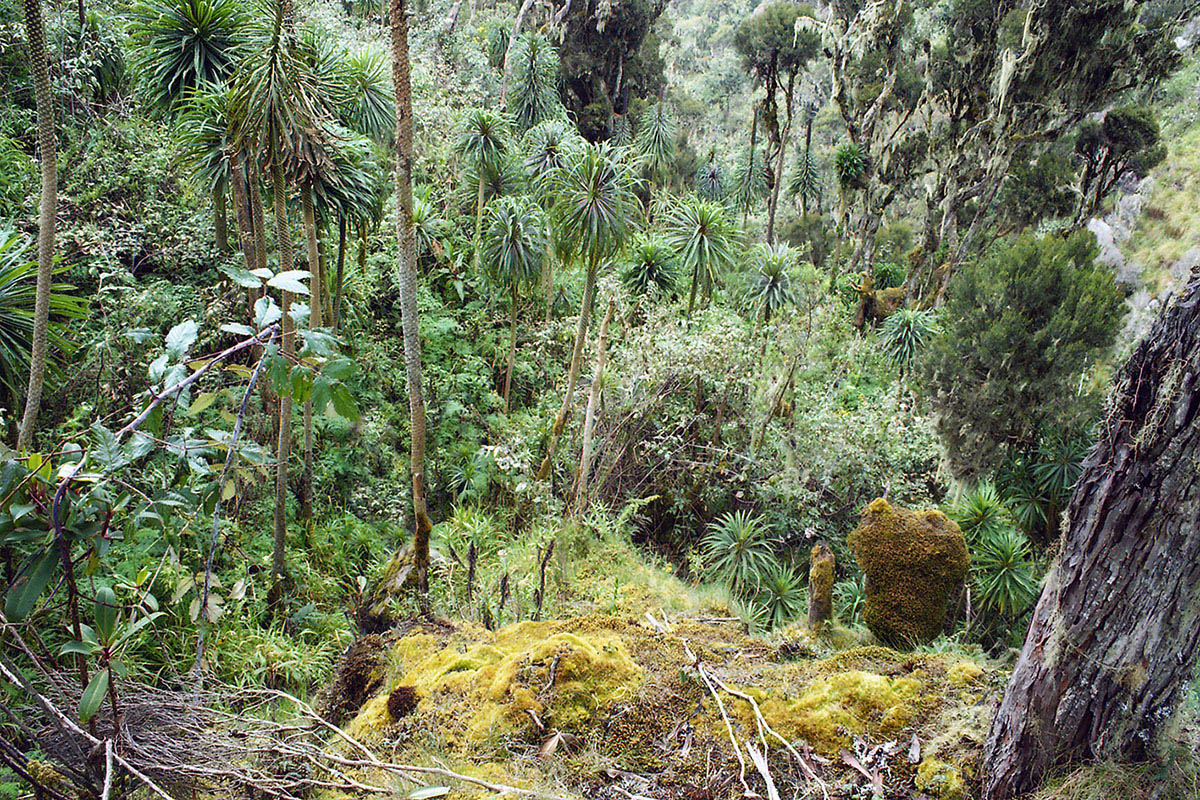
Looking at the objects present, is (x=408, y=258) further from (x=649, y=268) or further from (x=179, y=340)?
(x=649, y=268)

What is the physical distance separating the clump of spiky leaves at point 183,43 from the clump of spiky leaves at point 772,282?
10811 millimetres

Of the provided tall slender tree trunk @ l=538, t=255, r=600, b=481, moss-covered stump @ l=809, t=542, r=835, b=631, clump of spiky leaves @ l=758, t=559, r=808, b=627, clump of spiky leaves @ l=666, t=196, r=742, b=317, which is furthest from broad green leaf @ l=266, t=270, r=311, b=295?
clump of spiky leaves @ l=666, t=196, r=742, b=317

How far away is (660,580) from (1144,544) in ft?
17.4

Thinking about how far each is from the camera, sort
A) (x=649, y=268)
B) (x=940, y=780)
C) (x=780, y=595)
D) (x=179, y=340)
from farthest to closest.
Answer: (x=649, y=268) < (x=780, y=595) < (x=940, y=780) < (x=179, y=340)

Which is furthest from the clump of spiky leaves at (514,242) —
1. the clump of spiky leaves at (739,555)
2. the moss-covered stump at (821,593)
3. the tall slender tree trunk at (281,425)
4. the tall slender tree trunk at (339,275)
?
the moss-covered stump at (821,593)

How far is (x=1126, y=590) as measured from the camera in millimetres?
1811

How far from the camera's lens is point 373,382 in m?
Answer: 10.4

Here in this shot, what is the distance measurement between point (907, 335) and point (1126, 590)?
1406 cm

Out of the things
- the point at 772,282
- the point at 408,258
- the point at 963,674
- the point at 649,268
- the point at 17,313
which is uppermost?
the point at 649,268

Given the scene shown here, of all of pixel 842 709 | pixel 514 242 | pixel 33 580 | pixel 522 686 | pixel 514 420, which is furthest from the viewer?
pixel 514 420

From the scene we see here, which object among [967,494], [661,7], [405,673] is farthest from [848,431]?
[661,7]

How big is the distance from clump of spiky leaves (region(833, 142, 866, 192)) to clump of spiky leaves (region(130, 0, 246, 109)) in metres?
16.7

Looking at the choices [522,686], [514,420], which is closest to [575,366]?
[514,420]

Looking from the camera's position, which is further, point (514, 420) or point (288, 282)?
point (514, 420)
